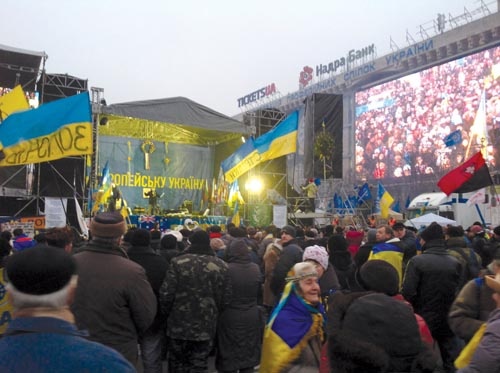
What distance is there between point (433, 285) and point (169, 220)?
14.6 m

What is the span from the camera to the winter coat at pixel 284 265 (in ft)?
19.3

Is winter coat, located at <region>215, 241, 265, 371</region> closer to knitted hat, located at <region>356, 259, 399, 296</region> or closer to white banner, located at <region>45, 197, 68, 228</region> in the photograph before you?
knitted hat, located at <region>356, 259, 399, 296</region>

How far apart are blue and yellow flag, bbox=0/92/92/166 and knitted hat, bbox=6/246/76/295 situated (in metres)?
6.89

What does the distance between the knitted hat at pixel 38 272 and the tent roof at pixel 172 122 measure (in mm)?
16499

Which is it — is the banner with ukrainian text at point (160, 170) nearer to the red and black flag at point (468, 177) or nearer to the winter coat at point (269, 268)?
the red and black flag at point (468, 177)

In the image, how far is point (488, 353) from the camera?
2.36 meters

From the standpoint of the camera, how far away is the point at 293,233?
7211 millimetres

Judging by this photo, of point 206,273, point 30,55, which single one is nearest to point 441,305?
point 206,273

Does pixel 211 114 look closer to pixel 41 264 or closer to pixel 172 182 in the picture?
pixel 172 182

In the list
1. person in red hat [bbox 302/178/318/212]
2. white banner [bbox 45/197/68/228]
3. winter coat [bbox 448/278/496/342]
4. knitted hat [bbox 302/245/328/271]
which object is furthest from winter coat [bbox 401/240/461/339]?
person in red hat [bbox 302/178/318/212]

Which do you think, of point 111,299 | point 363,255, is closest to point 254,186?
point 363,255

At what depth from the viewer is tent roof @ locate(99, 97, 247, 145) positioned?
59.8 ft

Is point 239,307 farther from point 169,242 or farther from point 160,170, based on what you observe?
point 160,170

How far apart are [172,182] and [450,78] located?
24759 mm
